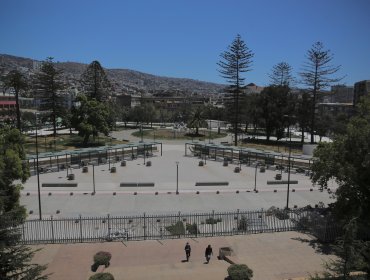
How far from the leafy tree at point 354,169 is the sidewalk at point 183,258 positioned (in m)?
2.68

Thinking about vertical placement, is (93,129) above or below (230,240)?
above

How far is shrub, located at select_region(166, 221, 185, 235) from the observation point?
61.6ft

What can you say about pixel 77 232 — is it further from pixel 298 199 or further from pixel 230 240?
pixel 298 199

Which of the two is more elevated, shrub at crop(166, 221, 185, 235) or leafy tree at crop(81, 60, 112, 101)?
leafy tree at crop(81, 60, 112, 101)

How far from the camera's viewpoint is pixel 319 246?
59.4ft

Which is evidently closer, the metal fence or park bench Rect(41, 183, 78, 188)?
the metal fence

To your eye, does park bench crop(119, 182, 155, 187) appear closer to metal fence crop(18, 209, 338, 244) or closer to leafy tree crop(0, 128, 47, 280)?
metal fence crop(18, 209, 338, 244)

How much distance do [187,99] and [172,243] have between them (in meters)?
132

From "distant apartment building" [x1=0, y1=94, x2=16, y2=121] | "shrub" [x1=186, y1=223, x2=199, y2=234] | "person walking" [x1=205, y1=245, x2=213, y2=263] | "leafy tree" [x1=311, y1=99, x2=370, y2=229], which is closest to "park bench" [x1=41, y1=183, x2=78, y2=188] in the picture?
"shrub" [x1=186, y1=223, x2=199, y2=234]

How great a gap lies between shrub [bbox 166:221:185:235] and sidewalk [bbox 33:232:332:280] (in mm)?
541

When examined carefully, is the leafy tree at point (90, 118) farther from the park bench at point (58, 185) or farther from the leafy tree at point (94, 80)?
the park bench at point (58, 185)

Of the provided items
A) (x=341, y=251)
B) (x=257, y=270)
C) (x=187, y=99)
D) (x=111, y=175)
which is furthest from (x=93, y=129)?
(x=187, y=99)

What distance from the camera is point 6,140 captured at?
2044 centimetres

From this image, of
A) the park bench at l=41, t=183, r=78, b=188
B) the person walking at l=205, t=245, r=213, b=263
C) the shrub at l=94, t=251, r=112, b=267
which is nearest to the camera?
the shrub at l=94, t=251, r=112, b=267
